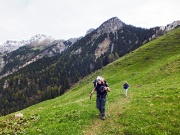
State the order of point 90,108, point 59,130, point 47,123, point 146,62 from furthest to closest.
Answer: point 146,62 → point 90,108 → point 47,123 → point 59,130

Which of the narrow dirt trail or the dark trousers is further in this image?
the dark trousers

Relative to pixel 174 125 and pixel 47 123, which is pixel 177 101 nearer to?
pixel 174 125

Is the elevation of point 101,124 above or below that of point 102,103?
below

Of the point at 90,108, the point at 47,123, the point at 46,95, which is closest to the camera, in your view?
the point at 47,123

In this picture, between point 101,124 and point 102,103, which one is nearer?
point 101,124

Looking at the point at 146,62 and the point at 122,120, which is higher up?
the point at 146,62

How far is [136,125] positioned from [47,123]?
26.0 feet

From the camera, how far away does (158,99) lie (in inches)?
963

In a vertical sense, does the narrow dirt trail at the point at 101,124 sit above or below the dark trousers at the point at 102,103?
below

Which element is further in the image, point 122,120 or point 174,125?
point 122,120

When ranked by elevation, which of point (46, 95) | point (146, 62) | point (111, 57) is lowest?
point (46, 95)

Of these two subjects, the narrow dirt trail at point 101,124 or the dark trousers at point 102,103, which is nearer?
the narrow dirt trail at point 101,124

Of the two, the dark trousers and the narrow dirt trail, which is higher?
the dark trousers

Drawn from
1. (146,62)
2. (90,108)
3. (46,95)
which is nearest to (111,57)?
(46,95)
